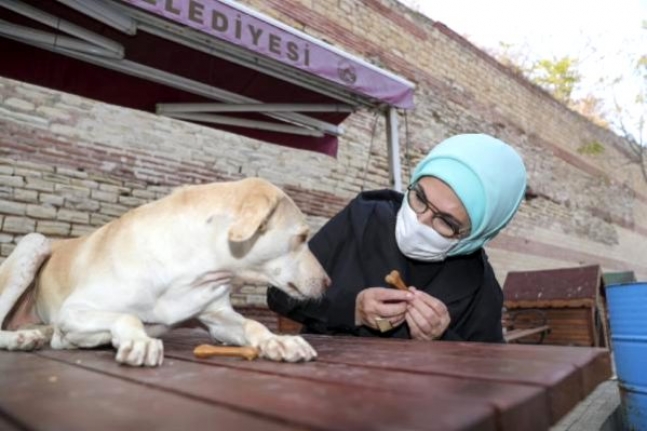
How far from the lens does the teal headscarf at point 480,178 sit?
7.01 ft

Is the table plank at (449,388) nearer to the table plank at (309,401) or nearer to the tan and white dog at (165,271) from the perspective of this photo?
the table plank at (309,401)

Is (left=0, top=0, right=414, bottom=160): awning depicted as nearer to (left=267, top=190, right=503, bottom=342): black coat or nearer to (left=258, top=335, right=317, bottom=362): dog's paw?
(left=267, top=190, right=503, bottom=342): black coat

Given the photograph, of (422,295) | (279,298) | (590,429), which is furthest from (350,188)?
(422,295)

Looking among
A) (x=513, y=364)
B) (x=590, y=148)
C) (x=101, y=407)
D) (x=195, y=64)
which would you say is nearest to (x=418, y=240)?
(x=513, y=364)

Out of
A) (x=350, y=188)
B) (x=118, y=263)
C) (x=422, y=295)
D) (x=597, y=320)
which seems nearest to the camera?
(x=118, y=263)

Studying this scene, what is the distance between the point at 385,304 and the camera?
6.72 feet

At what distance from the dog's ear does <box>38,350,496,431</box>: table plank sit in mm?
668

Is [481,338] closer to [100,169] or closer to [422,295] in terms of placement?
[422,295]

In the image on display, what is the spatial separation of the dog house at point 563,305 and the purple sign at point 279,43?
470 centimetres

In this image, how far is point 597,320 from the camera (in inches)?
265

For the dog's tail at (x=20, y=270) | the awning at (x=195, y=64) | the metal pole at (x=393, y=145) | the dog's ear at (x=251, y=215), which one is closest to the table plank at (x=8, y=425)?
the dog's ear at (x=251, y=215)

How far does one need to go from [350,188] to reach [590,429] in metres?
5.17

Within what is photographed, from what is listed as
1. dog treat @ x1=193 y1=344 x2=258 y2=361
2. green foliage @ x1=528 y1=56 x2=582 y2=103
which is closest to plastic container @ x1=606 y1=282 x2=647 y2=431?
dog treat @ x1=193 y1=344 x2=258 y2=361

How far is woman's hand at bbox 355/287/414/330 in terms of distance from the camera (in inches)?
79.4
